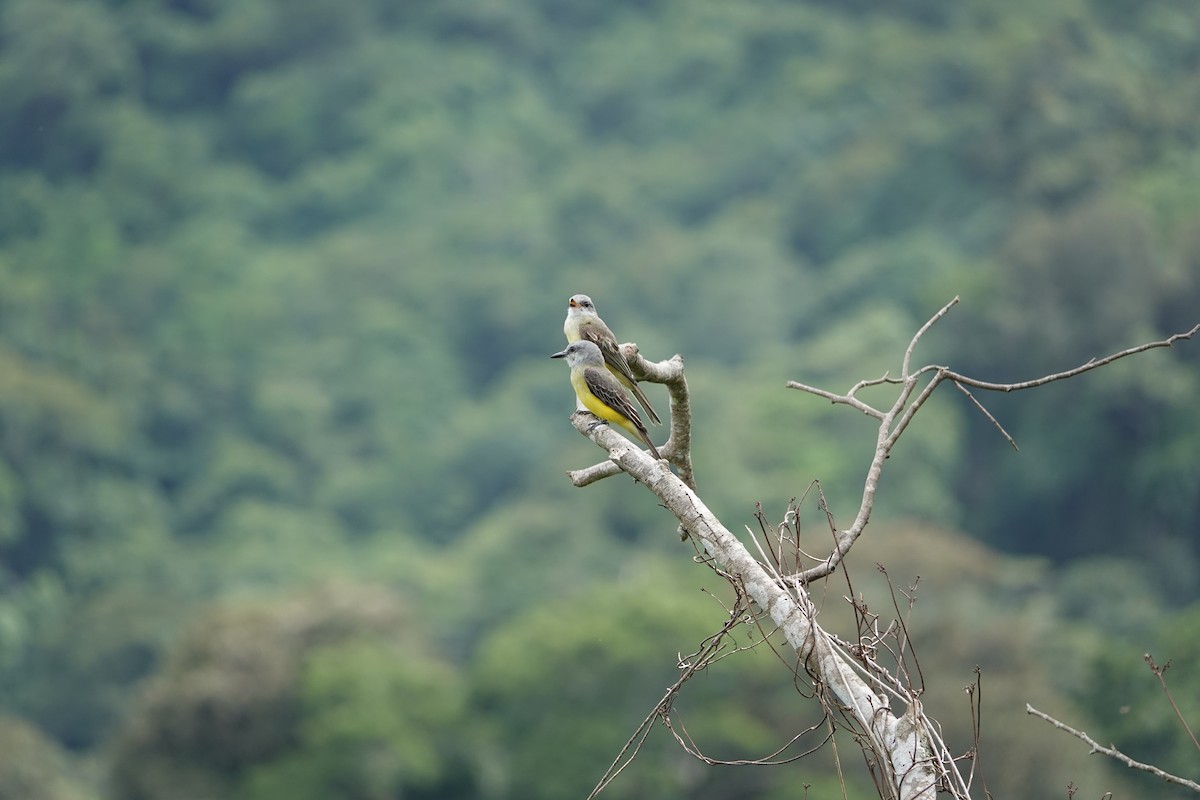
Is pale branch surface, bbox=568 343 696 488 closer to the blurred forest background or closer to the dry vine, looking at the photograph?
the dry vine

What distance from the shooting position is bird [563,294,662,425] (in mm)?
9188

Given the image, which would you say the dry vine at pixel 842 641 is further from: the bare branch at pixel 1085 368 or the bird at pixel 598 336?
the bird at pixel 598 336

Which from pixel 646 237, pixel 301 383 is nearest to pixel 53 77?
pixel 301 383

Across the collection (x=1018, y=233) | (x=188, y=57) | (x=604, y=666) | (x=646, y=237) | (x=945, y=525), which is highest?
(x=188, y=57)

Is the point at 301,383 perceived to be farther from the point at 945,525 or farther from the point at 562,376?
the point at 945,525

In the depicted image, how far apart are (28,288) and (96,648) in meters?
38.7

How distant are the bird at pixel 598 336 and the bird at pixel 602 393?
3.5 inches

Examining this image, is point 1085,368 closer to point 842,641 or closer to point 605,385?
point 842,641

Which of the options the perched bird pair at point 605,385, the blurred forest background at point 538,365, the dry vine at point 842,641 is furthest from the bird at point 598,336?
the blurred forest background at point 538,365

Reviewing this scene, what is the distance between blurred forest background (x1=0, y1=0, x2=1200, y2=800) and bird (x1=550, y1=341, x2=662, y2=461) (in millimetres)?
19973

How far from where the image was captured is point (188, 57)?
107 meters

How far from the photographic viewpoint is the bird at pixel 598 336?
9188 mm

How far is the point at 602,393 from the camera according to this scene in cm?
885

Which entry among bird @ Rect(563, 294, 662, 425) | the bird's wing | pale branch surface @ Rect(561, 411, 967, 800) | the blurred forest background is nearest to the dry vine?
pale branch surface @ Rect(561, 411, 967, 800)
